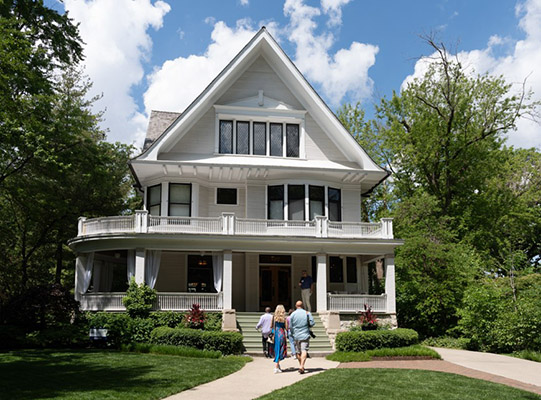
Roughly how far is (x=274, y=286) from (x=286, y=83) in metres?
10.4

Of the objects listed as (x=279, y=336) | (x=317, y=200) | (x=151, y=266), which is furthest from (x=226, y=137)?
(x=279, y=336)

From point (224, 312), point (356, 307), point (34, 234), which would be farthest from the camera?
point (34, 234)

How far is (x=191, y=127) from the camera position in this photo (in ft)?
86.0

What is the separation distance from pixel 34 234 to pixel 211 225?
18363mm

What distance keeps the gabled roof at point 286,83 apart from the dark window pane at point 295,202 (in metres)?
3.34

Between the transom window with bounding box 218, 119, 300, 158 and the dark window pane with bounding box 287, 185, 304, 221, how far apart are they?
202 cm

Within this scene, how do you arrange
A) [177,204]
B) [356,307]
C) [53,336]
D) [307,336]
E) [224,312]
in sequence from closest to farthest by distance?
[307,336]
[53,336]
[224,312]
[356,307]
[177,204]

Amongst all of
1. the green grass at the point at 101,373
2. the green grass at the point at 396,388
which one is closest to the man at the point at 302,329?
the green grass at the point at 396,388

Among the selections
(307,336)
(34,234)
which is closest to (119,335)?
(307,336)

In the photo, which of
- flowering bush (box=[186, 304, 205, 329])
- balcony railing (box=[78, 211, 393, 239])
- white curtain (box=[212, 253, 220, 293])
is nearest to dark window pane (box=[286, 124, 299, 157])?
balcony railing (box=[78, 211, 393, 239])

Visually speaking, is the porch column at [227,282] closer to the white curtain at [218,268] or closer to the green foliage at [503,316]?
the white curtain at [218,268]

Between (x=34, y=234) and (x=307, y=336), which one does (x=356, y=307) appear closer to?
(x=307, y=336)

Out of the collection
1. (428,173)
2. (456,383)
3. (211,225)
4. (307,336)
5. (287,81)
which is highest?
(287,81)

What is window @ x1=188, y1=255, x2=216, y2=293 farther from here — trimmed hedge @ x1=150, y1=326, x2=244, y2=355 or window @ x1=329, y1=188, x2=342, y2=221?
window @ x1=329, y1=188, x2=342, y2=221
